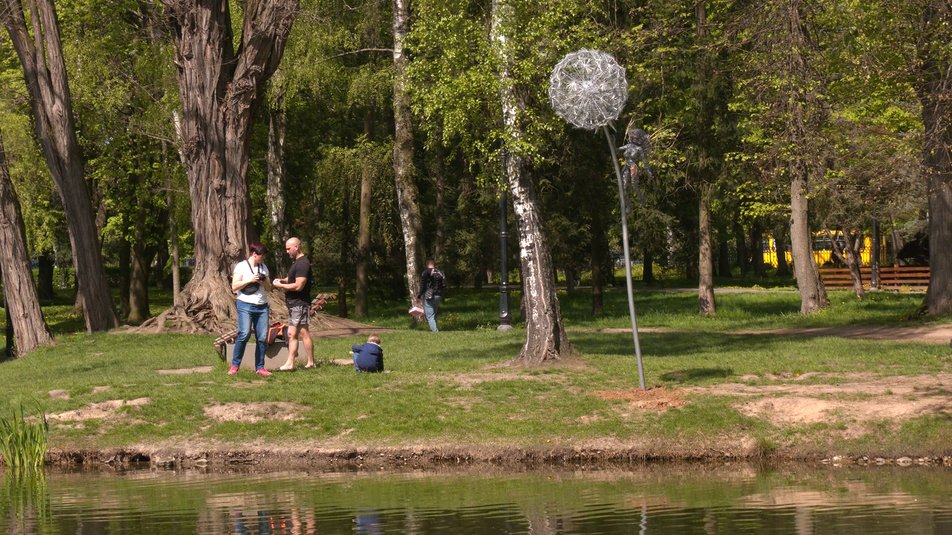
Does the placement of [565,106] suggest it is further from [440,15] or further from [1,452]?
[1,452]

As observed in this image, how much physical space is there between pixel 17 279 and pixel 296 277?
12.7 meters

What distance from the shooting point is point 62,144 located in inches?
1260

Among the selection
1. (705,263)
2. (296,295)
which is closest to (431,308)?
(705,263)

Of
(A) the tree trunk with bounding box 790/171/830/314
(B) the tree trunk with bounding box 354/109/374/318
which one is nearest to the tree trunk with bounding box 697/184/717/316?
(A) the tree trunk with bounding box 790/171/830/314

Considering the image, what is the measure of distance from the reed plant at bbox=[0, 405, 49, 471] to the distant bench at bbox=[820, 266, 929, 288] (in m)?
39.8

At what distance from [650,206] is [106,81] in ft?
57.1

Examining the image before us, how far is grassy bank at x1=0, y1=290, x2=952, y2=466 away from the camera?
15.5 m

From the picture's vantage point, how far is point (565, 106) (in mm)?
16906

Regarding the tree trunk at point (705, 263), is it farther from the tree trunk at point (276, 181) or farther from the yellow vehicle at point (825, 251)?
the yellow vehicle at point (825, 251)

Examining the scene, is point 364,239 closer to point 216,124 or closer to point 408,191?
point 408,191

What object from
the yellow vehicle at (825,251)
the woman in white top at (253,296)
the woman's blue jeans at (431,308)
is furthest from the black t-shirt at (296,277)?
the yellow vehicle at (825,251)

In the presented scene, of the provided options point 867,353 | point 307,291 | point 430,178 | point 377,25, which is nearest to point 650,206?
point 430,178

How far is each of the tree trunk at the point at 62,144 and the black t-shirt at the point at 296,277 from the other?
46.3ft

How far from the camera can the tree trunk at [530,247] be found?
19.7 metres
